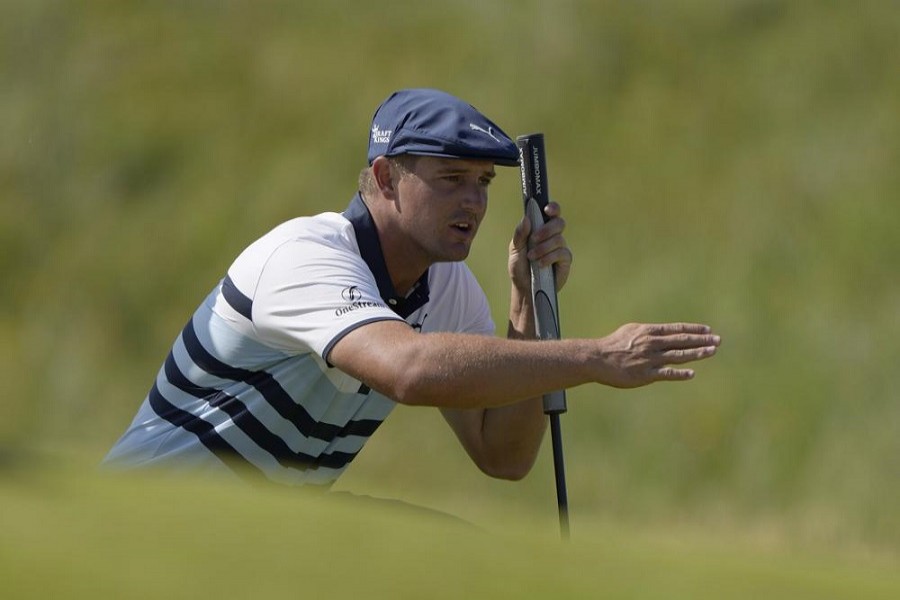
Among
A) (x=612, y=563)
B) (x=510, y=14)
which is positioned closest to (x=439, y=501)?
(x=510, y=14)

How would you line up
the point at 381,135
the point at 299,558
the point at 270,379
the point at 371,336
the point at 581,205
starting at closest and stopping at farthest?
the point at 299,558 < the point at 371,336 < the point at 270,379 < the point at 381,135 < the point at 581,205

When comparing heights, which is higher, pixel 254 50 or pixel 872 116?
pixel 254 50

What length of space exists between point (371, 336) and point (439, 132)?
556mm

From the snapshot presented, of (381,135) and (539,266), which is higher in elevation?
(381,135)

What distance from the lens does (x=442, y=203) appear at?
269cm

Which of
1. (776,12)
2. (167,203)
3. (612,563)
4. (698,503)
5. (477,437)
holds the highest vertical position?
(776,12)

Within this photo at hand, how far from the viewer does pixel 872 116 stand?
5.63 metres

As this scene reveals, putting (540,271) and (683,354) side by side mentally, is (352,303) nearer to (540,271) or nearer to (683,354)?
(683,354)

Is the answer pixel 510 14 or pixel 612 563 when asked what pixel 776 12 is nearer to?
pixel 510 14

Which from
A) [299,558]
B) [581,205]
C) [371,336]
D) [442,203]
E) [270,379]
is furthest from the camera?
[581,205]

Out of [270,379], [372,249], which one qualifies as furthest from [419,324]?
[270,379]

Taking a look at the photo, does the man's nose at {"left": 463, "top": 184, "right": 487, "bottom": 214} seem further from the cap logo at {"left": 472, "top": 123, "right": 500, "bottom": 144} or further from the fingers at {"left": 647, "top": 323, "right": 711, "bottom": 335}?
the fingers at {"left": 647, "top": 323, "right": 711, "bottom": 335}

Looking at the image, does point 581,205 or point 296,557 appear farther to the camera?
point 581,205

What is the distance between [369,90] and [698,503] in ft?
8.07
